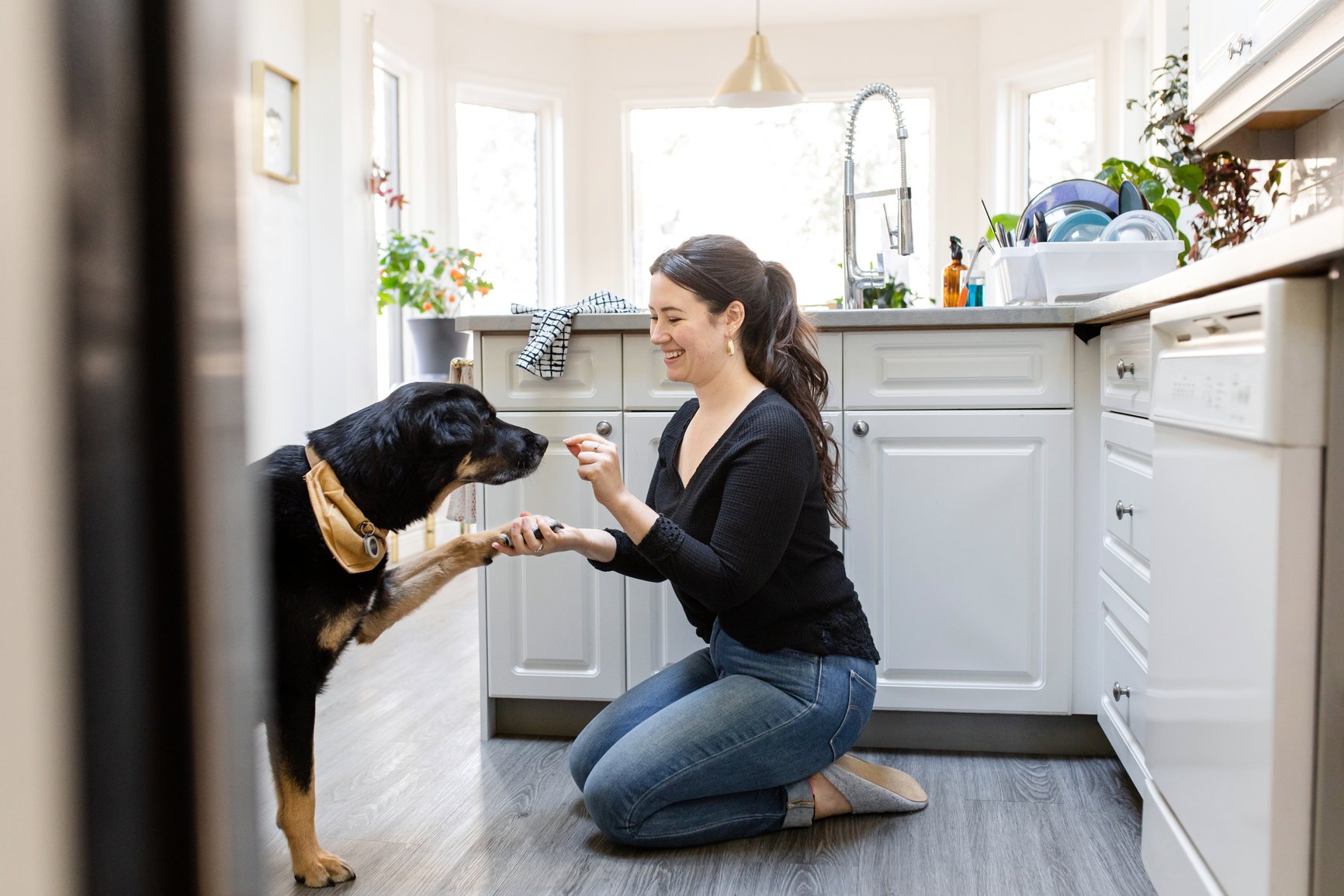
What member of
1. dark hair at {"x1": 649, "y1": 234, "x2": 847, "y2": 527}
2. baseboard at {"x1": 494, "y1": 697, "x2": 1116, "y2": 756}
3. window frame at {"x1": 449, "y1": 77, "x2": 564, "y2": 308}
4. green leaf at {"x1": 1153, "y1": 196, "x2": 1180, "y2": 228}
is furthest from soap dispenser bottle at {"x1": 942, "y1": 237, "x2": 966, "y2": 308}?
window frame at {"x1": 449, "y1": 77, "x2": 564, "y2": 308}

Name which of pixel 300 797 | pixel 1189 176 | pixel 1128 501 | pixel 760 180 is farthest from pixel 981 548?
pixel 760 180

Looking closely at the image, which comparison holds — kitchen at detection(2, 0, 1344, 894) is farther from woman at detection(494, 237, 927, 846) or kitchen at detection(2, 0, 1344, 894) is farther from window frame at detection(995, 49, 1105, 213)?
window frame at detection(995, 49, 1105, 213)

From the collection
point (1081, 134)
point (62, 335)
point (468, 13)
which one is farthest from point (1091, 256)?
point (468, 13)

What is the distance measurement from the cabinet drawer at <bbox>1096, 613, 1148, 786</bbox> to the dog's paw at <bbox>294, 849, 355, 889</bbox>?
1257 mm

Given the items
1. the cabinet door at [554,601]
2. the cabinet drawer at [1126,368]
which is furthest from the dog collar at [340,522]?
the cabinet drawer at [1126,368]

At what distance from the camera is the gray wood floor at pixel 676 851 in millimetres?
1604

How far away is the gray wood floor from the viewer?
1604mm

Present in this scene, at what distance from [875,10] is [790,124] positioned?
766mm

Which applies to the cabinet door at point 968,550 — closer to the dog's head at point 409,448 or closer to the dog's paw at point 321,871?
the dog's head at point 409,448

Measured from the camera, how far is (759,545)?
5.38ft

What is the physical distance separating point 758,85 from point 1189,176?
1929mm

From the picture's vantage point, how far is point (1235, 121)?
2.12m

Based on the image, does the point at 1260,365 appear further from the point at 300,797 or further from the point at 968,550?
the point at 300,797

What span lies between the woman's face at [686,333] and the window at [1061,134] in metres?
3.95
